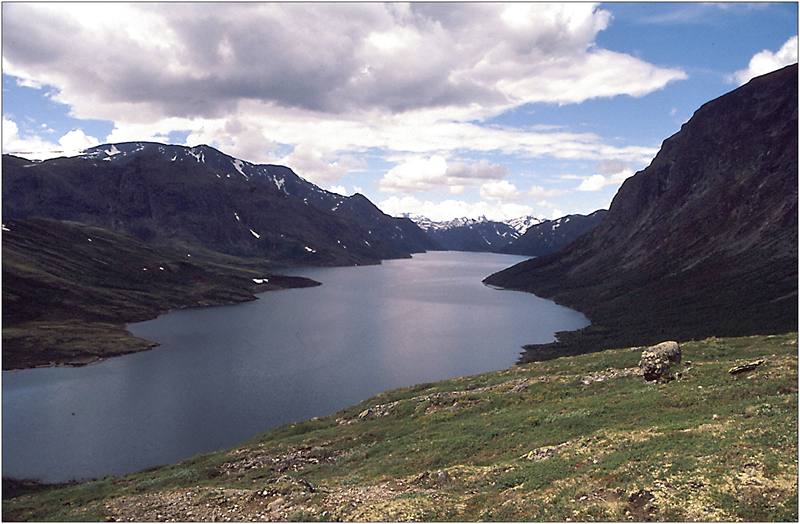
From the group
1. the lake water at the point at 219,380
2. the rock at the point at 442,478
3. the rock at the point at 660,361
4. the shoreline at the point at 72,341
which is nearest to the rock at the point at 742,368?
the rock at the point at 660,361

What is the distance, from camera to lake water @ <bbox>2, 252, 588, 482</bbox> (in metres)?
67.9

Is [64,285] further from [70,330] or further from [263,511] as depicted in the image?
[263,511]

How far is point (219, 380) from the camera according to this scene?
9894 cm

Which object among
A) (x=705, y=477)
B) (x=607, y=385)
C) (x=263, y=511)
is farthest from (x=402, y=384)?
(x=705, y=477)

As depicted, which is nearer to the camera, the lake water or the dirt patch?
the dirt patch

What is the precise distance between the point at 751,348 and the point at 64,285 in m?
197

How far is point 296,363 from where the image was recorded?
111 m

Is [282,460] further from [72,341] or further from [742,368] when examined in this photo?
[72,341]

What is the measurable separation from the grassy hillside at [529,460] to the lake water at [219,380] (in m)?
17.2

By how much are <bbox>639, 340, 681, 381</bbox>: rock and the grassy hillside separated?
1405 mm

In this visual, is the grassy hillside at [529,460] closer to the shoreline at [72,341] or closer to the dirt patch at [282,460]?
the dirt patch at [282,460]

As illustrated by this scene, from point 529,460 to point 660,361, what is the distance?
64.8 feet

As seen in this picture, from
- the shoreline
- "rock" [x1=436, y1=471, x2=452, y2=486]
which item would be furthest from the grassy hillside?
the shoreline

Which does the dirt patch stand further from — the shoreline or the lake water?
the shoreline
